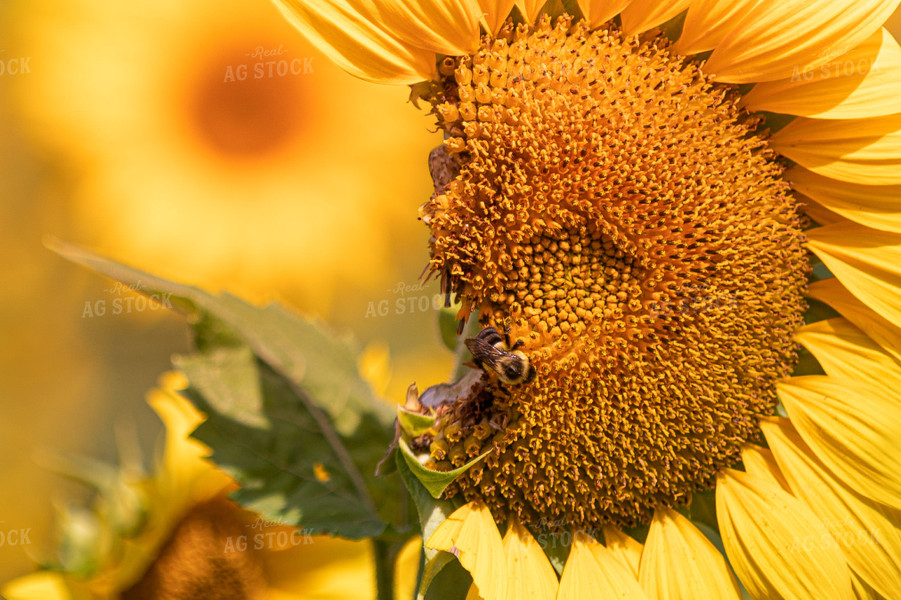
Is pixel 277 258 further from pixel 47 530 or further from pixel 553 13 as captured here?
pixel 553 13

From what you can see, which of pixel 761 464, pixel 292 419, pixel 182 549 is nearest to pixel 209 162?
pixel 182 549

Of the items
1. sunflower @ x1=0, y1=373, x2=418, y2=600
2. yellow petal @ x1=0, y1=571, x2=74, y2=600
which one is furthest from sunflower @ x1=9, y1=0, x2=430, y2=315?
yellow petal @ x1=0, y1=571, x2=74, y2=600

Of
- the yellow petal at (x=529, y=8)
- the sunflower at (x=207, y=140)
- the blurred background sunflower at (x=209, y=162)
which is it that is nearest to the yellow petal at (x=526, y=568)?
the yellow petal at (x=529, y=8)

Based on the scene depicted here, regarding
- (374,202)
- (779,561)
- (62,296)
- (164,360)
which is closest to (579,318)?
(779,561)

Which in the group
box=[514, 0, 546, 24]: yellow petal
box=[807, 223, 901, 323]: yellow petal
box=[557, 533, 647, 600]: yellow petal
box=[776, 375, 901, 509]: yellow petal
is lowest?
box=[557, 533, 647, 600]: yellow petal

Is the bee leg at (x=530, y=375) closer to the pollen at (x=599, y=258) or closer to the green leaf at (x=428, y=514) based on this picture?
the pollen at (x=599, y=258)

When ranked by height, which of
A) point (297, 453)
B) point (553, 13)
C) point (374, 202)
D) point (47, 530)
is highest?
point (553, 13)

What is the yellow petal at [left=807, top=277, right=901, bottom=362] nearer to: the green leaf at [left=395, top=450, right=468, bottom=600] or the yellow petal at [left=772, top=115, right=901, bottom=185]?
the yellow petal at [left=772, top=115, right=901, bottom=185]
